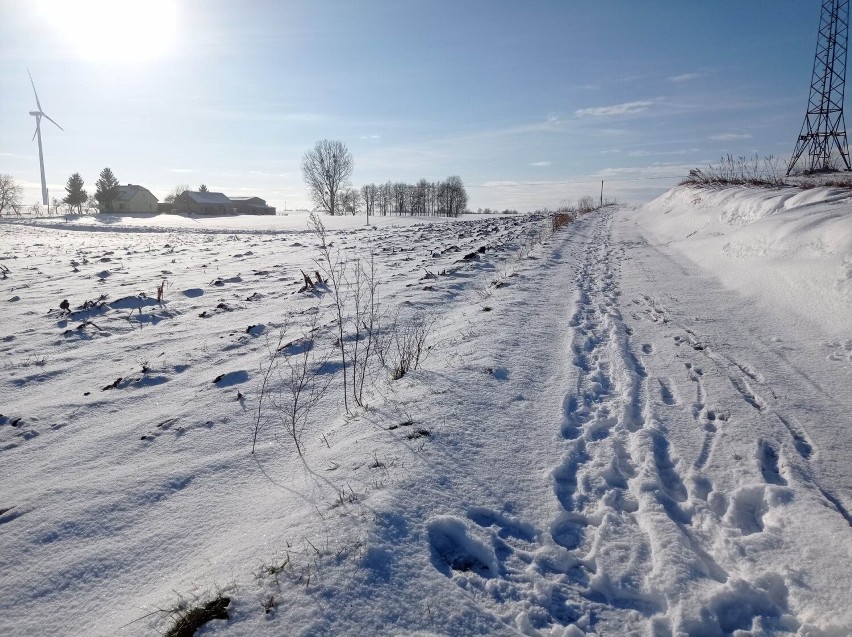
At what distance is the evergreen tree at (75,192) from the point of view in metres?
64.5

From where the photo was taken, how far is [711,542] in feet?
7.24

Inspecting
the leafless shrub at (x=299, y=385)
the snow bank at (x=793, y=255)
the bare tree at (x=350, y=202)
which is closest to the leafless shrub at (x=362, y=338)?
the leafless shrub at (x=299, y=385)

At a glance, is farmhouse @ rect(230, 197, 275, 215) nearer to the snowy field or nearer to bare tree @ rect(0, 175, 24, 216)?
bare tree @ rect(0, 175, 24, 216)

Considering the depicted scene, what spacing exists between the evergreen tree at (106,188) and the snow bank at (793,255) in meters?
74.4

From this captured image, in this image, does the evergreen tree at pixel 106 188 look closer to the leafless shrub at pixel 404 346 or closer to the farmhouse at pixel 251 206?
the farmhouse at pixel 251 206

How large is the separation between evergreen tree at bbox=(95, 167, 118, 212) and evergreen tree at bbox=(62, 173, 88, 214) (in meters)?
4.98

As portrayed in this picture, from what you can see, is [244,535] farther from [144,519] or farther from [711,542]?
[711,542]

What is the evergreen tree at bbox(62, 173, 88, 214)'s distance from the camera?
2539 inches

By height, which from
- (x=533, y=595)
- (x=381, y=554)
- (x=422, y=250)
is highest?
(x=422, y=250)

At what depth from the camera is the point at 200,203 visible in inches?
2625

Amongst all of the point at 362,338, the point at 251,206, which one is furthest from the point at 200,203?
the point at 362,338

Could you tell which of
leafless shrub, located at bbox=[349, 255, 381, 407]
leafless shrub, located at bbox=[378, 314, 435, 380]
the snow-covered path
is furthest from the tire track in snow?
leafless shrub, located at bbox=[349, 255, 381, 407]

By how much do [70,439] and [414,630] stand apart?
301 centimetres

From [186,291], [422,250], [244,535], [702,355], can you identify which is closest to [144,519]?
[244,535]
